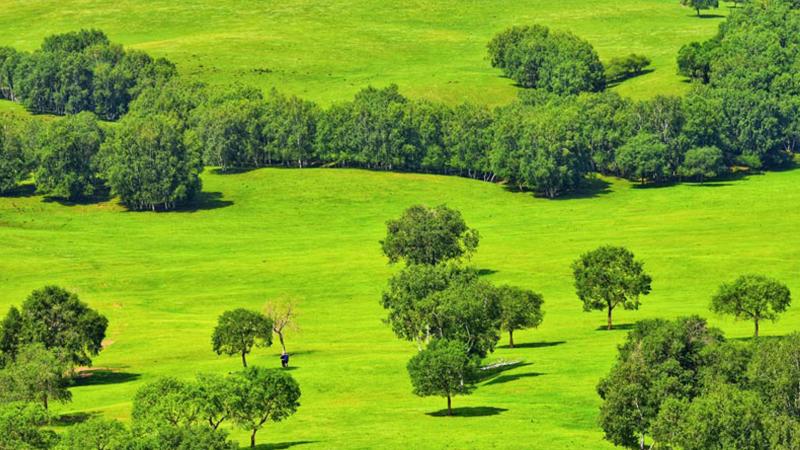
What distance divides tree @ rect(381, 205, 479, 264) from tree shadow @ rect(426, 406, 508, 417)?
192 feet

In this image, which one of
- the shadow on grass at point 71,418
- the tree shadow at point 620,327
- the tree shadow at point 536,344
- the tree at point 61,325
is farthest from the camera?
the tree shadow at point 620,327

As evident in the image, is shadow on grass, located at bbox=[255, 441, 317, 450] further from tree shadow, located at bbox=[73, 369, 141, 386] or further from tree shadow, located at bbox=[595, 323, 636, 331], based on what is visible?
tree shadow, located at bbox=[595, 323, 636, 331]

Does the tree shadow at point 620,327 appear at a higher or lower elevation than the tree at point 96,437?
lower

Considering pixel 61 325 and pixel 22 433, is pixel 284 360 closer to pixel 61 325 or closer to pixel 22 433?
pixel 61 325

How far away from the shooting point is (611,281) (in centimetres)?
13200

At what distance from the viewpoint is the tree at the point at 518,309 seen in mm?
125938

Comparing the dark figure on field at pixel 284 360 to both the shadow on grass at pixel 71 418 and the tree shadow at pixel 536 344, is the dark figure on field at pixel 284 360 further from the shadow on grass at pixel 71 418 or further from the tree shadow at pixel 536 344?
the shadow on grass at pixel 71 418

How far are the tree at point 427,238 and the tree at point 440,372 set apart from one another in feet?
187

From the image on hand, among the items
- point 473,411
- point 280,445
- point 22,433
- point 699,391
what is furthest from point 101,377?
point 699,391

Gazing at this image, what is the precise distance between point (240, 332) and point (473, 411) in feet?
97.9

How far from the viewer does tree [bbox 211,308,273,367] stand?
125250 mm

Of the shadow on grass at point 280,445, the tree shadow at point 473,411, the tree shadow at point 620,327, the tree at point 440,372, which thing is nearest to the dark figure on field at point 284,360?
the tree at point 440,372

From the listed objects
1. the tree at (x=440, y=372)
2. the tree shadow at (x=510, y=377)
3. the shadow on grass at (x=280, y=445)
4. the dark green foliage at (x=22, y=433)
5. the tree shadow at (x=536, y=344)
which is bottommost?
the tree shadow at (x=536, y=344)

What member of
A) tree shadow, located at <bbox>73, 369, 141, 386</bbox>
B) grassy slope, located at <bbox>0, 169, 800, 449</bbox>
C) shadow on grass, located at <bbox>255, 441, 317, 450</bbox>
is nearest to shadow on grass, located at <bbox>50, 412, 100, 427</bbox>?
grassy slope, located at <bbox>0, 169, 800, 449</bbox>
